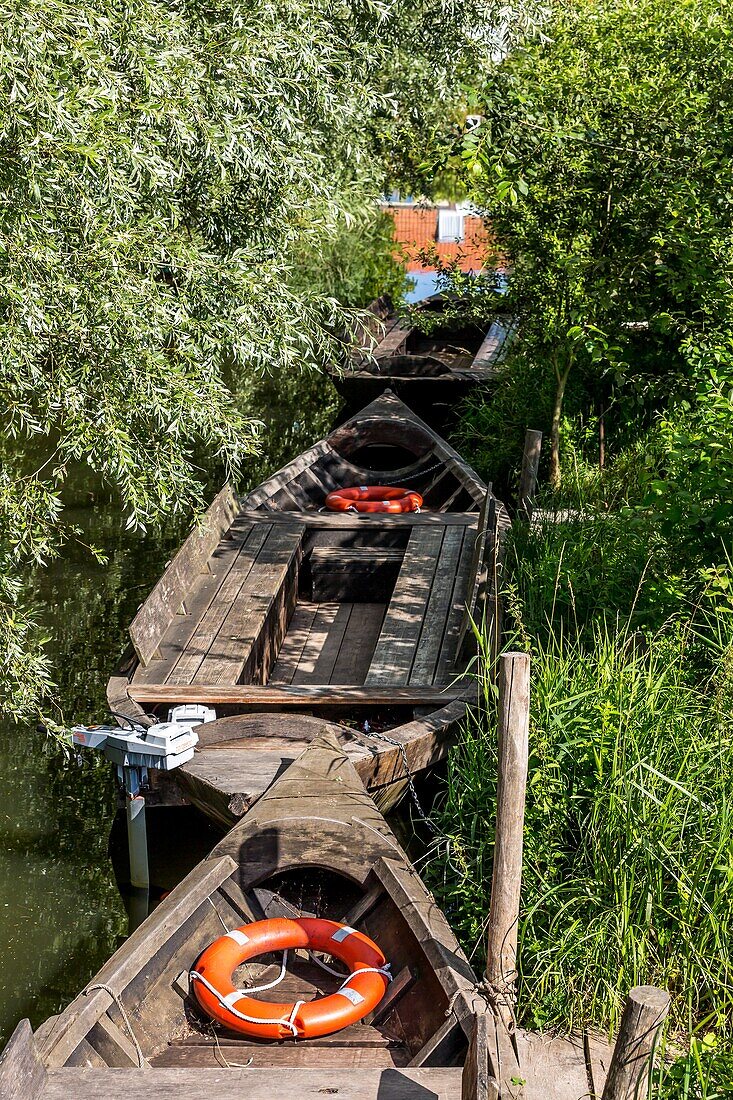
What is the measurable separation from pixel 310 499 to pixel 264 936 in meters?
5.71

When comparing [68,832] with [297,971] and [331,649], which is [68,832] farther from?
[297,971]

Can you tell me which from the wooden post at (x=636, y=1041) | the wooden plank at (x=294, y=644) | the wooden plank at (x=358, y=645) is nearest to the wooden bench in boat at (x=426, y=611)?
the wooden plank at (x=358, y=645)

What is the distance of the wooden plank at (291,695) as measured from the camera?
5777 mm

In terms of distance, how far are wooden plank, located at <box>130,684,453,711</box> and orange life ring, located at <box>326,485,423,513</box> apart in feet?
11.1

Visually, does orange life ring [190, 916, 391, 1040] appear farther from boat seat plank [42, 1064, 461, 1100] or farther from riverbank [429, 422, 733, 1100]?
riverbank [429, 422, 733, 1100]

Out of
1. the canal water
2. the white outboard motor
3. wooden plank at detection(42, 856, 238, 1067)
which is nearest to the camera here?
wooden plank at detection(42, 856, 238, 1067)

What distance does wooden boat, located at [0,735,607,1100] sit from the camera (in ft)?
10.8

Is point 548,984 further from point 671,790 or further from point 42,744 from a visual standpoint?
point 42,744

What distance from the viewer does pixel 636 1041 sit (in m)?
2.91

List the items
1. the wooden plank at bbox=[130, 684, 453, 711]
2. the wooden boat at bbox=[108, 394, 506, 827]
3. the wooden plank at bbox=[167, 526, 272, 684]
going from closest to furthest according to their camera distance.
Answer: the wooden boat at bbox=[108, 394, 506, 827], the wooden plank at bbox=[130, 684, 453, 711], the wooden plank at bbox=[167, 526, 272, 684]

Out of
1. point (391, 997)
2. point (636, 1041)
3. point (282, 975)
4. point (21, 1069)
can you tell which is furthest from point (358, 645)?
point (636, 1041)

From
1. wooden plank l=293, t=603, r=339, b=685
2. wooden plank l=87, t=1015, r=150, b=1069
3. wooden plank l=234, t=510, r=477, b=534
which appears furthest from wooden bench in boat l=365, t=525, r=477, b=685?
wooden plank l=87, t=1015, r=150, b=1069

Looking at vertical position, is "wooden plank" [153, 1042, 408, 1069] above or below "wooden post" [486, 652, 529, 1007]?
Answer: below

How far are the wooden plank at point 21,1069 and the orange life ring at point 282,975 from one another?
86 centimetres
